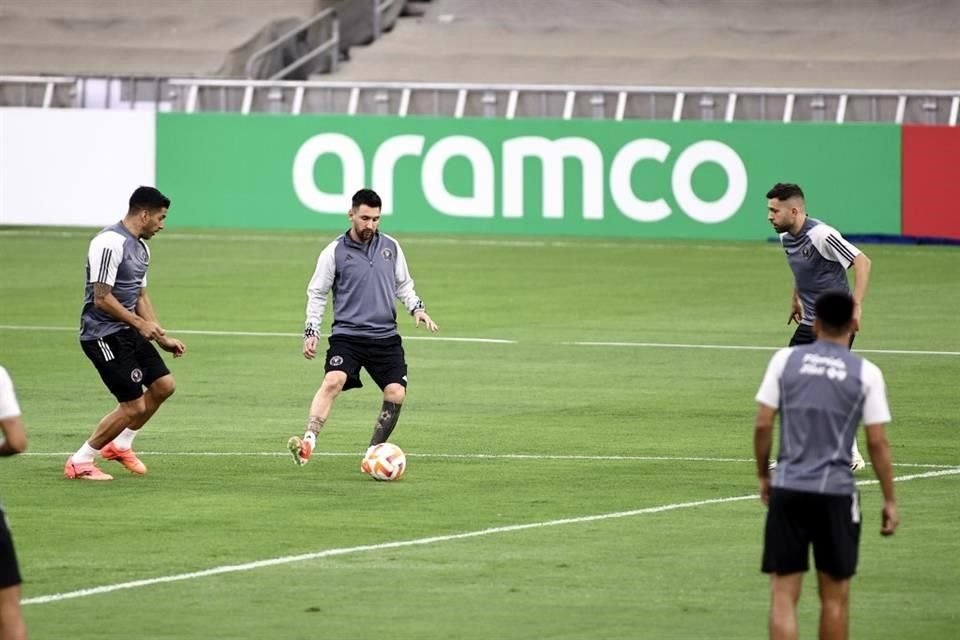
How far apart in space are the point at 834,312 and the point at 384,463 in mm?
6844

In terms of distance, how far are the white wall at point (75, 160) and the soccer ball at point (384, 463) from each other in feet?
85.0

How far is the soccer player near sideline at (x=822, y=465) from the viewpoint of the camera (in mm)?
9688

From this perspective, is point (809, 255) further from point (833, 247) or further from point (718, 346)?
point (718, 346)

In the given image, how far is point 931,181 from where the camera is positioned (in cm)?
3753

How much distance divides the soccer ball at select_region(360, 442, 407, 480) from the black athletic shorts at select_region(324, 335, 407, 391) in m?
0.68

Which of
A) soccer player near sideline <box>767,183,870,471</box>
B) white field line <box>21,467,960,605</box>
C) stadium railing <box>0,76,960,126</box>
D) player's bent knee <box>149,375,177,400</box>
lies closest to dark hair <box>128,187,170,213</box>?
player's bent knee <box>149,375,177,400</box>

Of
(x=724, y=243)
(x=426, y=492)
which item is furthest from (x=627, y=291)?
(x=426, y=492)

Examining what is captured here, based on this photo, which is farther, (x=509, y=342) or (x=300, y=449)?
(x=509, y=342)

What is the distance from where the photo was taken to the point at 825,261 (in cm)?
1706

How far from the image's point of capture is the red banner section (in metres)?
37.3

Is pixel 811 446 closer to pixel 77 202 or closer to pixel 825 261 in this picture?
pixel 825 261

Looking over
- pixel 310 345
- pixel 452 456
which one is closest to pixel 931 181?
pixel 452 456

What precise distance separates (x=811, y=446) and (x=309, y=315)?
7.61m

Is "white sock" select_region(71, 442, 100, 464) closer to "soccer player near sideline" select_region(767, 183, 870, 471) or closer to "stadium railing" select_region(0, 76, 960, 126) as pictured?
"soccer player near sideline" select_region(767, 183, 870, 471)
